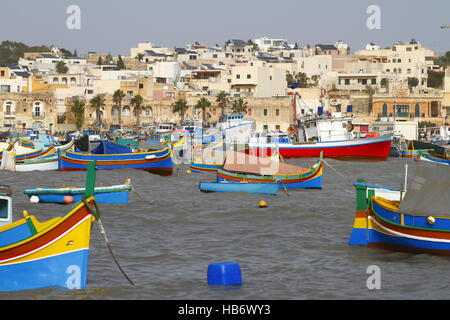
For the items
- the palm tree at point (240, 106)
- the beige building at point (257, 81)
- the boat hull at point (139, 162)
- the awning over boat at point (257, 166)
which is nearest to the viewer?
the awning over boat at point (257, 166)

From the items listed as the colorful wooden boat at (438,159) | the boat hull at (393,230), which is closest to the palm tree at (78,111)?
the colorful wooden boat at (438,159)

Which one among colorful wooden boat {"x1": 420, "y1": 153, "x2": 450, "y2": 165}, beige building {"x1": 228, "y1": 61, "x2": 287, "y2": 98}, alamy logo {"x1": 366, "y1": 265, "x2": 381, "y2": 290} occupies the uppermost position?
beige building {"x1": 228, "y1": 61, "x2": 287, "y2": 98}

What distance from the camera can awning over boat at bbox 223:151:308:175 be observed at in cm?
4012

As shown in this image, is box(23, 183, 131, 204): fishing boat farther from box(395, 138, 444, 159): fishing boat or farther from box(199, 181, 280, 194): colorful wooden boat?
box(395, 138, 444, 159): fishing boat

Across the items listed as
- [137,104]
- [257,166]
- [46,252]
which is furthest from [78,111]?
[46,252]

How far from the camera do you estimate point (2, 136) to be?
91.8 metres

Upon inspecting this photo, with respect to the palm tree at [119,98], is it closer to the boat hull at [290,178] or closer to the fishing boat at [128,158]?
the fishing boat at [128,158]

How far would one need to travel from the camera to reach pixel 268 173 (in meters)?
39.9

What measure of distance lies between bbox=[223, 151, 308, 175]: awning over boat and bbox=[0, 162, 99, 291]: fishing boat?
21.3 meters

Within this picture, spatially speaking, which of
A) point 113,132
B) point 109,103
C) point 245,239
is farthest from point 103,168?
point 109,103

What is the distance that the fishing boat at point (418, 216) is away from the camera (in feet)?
76.2

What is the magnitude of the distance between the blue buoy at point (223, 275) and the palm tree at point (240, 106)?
8588cm

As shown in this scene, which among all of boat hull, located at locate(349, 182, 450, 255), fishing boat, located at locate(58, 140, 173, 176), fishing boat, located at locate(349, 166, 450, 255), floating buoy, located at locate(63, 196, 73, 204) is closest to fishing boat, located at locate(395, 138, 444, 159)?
fishing boat, located at locate(58, 140, 173, 176)

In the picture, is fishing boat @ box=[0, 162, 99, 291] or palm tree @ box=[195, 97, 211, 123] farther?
palm tree @ box=[195, 97, 211, 123]
